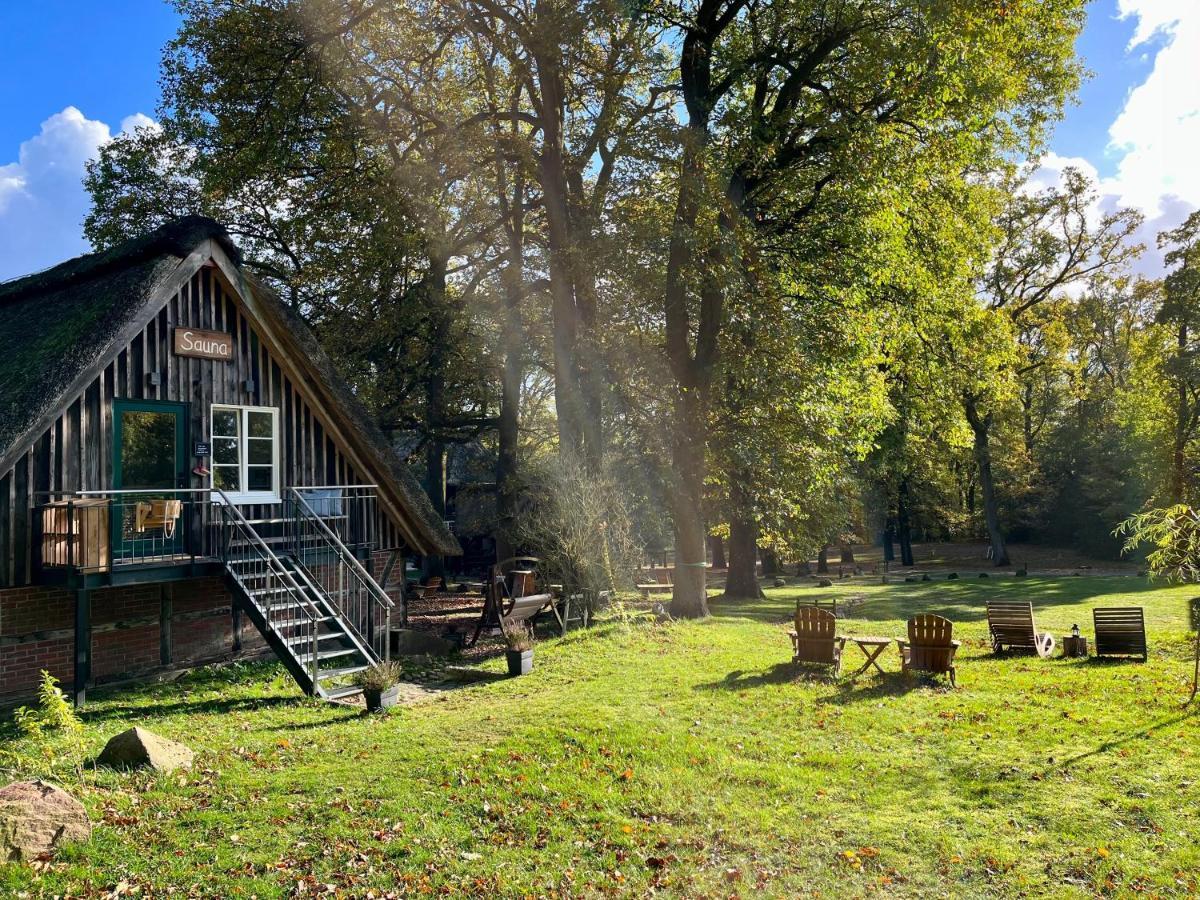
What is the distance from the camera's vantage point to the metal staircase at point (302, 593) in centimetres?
1175

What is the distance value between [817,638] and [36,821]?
10447 mm

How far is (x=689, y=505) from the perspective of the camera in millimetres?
19766

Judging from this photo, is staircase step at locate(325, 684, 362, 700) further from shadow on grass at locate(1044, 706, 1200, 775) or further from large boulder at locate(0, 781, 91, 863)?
shadow on grass at locate(1044, 706, 1200, 775)

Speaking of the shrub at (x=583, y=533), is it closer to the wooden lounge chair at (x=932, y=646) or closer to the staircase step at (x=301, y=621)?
the staircase step at (x=301, y=621)

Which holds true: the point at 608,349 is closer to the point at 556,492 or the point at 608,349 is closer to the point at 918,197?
the point at 556,492

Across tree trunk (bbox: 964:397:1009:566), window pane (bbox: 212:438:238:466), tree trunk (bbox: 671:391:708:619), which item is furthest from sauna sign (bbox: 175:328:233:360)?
tree trunk (bbox: 964:397:1009:566)

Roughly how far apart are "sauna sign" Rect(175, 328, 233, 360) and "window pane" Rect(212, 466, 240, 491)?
1.92m

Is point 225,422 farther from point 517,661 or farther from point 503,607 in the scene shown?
point 517,661

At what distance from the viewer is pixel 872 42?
16.8 m

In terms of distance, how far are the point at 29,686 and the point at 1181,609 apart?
89.6 ft

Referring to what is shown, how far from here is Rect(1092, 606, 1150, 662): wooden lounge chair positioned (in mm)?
14344

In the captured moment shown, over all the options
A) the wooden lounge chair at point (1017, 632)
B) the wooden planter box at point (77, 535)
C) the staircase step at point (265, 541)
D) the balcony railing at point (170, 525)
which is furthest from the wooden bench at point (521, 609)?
the wooden lounge chair at point (1017, 632)

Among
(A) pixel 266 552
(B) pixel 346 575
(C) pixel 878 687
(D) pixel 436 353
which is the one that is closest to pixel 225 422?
(A) pixel 266 552

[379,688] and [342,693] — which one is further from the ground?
[379,688]
